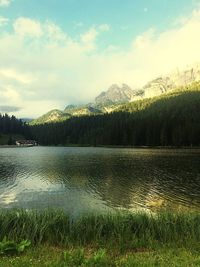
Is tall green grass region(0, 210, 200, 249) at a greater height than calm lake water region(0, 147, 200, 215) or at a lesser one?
greater

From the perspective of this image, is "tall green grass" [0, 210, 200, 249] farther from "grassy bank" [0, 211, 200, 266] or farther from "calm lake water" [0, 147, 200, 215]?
"calm lake water" [0, 147, 200, 215]

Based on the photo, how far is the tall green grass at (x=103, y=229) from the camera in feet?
75.3

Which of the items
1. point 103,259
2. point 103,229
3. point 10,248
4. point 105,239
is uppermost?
point 103,259

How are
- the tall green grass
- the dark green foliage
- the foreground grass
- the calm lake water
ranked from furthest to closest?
the calm lake water, the tall green grass, the dark green foliage, the foreground grass

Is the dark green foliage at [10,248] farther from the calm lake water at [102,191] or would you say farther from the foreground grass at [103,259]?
the calm lake water at [102,191]

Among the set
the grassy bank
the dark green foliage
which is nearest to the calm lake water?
the grassy bank

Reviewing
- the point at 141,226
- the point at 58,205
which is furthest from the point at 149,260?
the point at 58,205

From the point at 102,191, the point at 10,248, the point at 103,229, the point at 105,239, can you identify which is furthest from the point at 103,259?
the point at 102,191

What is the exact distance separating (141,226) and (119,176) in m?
56.0

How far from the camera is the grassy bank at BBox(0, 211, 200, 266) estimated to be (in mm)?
17234

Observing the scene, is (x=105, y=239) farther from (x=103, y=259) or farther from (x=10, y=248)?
(x=10, y=248)

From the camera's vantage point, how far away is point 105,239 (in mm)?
23438

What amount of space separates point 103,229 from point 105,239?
166 cm

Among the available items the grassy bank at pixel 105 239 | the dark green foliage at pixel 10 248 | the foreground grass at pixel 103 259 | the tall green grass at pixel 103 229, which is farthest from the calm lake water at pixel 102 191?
the foreground grass at pixel 103 259
